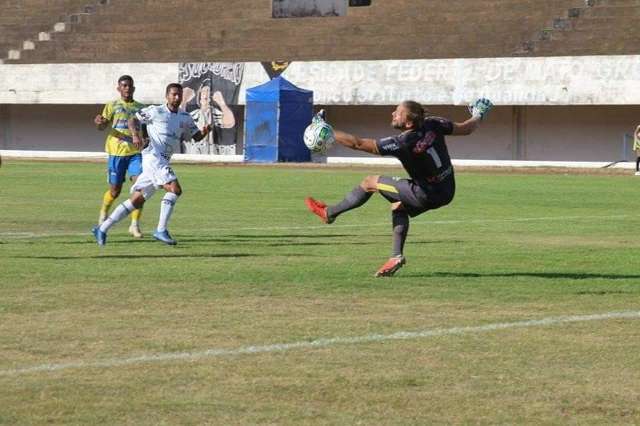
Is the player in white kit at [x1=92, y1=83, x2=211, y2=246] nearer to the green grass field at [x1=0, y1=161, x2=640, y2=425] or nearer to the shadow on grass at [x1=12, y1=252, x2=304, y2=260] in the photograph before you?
the green grass field at [x1=0, y1=161, x2=640, y2=425]

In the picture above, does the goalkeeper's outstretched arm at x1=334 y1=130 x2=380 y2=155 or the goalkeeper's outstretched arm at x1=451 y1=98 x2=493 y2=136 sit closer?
the goalkeeper's outstretched arm at x1=334 y1=130 x2=380 y2=155

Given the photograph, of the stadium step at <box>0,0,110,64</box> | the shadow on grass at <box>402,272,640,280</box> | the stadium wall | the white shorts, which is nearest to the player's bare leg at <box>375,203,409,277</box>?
the shadow on grass at <box>402,272,640,280</box>

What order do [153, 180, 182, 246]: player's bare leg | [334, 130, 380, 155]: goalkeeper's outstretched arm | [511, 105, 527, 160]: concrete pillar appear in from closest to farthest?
[334, 130, 380, 155]: goalkeeper's outstretched arm
[153, 180, 182, 246]: player's bare leg
[511, 105, 527, 160]: concrete pillar

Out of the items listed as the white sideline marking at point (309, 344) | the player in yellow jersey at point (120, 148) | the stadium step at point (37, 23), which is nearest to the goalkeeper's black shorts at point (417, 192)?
the white sideline marking at point (309, 344)

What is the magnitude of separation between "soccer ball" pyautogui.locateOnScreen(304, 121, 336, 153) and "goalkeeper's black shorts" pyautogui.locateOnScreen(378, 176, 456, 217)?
729 mm

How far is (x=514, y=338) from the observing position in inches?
378

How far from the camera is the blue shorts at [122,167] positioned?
792 inches

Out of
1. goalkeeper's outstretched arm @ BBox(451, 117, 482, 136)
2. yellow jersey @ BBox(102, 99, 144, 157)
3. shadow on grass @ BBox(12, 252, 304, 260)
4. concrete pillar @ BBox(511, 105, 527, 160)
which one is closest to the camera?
goalkeeper's outstretched arm @ BBox(451, 117, 482, 136)

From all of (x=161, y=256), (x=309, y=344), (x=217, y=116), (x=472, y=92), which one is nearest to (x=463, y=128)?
(x=161, y=256)

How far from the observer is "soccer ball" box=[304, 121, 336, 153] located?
514 inches

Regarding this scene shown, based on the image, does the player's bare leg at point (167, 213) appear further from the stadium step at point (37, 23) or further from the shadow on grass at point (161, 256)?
the stadium step at point (37, 23)

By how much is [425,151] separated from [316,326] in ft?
11.3

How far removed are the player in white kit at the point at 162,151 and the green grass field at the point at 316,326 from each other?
48cm

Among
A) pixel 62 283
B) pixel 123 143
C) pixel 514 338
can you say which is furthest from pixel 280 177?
pixel 514 338
